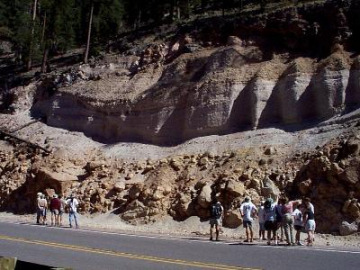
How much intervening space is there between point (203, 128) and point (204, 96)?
1.67 metres

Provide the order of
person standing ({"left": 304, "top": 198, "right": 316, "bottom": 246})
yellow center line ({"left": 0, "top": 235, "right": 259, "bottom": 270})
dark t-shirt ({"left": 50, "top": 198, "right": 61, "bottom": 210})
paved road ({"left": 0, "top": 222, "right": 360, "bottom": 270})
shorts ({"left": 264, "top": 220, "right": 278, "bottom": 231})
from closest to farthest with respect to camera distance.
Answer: yellow center line ({"left": 0, "top": 235, "right": 259, "bottom": 270}), paved road ({"left": 0, "top": 222, "right": 360, "bottom": 270}), person standing ({"left": 304, "top": 198, "right": 316, "bottom": 246}), shorts ({"left": 264, "top": 220, "right": 278, "bottom": 231}), dark t-shirt ({"left": 50, "top": 198, "right": 61, "bottom": 210})

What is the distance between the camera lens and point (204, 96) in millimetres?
25875

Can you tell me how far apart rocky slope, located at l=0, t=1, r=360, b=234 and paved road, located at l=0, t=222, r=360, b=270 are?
4310 millimetres

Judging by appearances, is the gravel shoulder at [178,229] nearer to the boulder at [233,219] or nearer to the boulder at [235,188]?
the boulder at [233,219]

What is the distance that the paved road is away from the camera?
10.7 meters

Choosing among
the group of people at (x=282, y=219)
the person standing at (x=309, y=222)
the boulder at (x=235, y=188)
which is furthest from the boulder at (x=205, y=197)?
the person standing at (x=309, y=222)

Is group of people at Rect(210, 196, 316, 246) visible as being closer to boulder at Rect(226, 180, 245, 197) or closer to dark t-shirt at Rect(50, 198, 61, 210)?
boulder at Rect(226, 180, 245, 197)

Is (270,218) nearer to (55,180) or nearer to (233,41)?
(55,180)

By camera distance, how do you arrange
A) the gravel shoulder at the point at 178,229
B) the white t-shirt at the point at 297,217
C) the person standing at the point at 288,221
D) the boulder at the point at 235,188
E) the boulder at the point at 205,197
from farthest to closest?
the boulder at the point at 205,197
the boulder at the point at 235,188
the gravel shoulder at the point at 178,229
the white t-shirt at the point at 297,217
the person standing at the point at 288,221

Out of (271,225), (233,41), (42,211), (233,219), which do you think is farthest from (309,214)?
(233,41)

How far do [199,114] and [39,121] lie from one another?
1233 cm

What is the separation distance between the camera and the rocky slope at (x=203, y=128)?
19547 millimetres

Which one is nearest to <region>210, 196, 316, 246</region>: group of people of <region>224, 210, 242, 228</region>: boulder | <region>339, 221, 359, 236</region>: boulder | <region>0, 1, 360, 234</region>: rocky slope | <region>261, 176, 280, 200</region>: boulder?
<region>339, 221, 359, 236</region>: boulder

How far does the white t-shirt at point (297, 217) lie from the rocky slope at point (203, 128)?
1.83m
